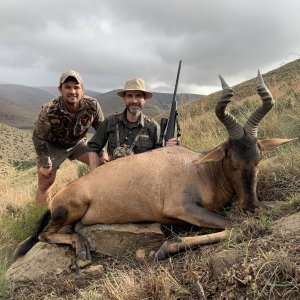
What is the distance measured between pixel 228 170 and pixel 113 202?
1519 millimetres

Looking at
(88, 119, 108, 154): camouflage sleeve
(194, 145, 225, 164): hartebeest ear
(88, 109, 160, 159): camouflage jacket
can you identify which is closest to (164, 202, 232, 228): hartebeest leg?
(194, 145, 225, 164): hartebeest ear

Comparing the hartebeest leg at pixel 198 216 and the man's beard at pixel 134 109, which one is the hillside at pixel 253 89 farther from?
the hartebeest leg at pixel 198 216

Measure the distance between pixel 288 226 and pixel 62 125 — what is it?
14.8 feet

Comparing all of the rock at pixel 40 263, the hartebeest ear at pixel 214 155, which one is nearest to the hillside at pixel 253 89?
the hartebeest ear at pixel 214 155

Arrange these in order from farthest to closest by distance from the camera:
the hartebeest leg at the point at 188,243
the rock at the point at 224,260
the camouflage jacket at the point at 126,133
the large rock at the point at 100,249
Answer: the camouflage jacket at the point at 126,133, the large rock at the point at 100,249, the hartebeest leg at the point at 188,243, the rock at the point at 224,260

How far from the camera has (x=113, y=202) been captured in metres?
5.29

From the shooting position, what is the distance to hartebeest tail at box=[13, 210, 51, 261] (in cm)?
554

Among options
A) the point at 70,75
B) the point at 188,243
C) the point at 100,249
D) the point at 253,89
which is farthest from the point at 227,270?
the point at 253,89

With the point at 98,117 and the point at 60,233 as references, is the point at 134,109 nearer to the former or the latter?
the point at 98,117

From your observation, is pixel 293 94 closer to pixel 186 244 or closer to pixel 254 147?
pixel 254 147

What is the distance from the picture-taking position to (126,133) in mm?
6961

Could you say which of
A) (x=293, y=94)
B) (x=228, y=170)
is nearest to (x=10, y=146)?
(x=293, y=94)

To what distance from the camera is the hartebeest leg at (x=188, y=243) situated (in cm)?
436

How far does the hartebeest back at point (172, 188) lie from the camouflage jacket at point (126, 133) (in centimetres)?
135
